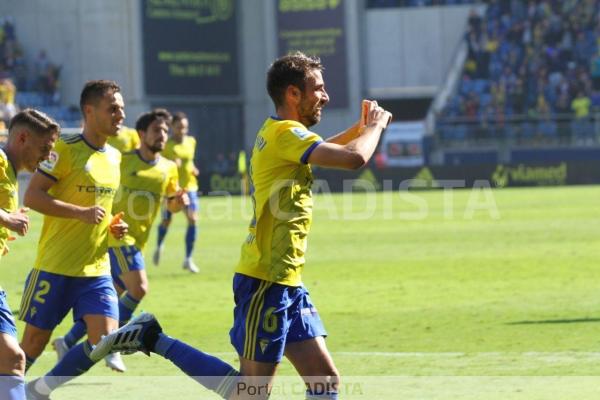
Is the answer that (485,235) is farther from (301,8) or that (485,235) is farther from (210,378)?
(301,8)

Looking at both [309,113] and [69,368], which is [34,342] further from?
[309,113]

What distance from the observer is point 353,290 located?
51.8 ft

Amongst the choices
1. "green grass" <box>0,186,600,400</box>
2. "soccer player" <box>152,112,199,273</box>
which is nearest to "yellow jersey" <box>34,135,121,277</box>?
"green grass" <box>0,186,600,400</box>

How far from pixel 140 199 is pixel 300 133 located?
231 inches

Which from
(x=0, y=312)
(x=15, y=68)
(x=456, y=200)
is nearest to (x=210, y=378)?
(x=0, y=312)

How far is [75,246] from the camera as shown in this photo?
8.53 m

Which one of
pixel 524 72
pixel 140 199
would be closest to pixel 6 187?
pixel 140 199

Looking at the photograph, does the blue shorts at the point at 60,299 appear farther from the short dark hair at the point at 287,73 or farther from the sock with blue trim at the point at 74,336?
the short dark hair at the point at 287,73

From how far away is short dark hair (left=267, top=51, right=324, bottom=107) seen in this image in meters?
6.54

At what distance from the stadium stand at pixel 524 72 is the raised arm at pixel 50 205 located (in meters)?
37.8

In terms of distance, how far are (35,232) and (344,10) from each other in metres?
29.4

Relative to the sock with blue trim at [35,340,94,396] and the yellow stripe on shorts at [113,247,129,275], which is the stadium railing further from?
the sock with blue trim at [35,340,94,396]

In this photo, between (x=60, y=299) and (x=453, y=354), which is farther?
(x=453, y=354)

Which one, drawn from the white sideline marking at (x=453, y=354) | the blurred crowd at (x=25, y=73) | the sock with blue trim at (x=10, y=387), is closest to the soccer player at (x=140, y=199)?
the white sideline marking at (x=453, y=354)
